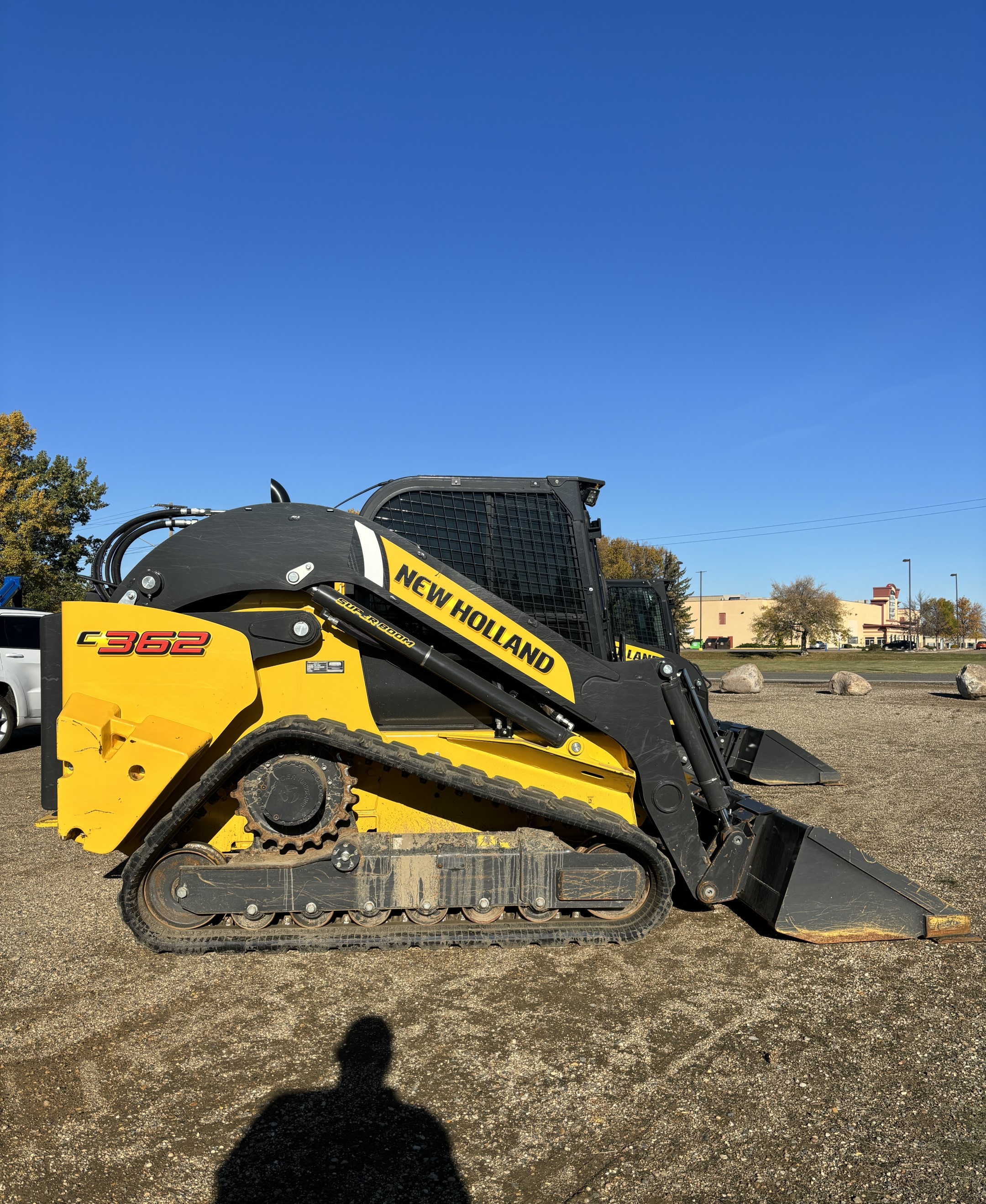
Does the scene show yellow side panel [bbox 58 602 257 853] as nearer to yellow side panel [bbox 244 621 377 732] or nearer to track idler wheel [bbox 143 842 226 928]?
yellow side panel [bbox 244 621 377 732]

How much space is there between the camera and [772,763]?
30.5 feet

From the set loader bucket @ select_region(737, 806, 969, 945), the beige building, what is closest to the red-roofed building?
the beige building

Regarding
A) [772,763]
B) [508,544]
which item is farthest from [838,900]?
[772,763]

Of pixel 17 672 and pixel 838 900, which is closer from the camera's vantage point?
pixel 838 900

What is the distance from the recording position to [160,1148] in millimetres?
2781

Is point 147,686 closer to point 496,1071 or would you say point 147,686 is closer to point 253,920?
point 253,920

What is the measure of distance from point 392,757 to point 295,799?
24.6 inches

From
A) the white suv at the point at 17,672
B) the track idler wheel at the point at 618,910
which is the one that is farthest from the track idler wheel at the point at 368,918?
the white suv at the point at 17,672

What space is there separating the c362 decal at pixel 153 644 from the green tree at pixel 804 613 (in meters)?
63.8

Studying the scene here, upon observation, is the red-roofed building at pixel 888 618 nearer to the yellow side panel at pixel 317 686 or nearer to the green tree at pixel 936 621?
the green tree at pixel 936 621

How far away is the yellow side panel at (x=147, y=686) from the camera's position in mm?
4258

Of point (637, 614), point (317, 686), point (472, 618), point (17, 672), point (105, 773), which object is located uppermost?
point (637, 614)

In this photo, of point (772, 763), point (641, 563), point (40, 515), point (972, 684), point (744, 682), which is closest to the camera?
point (772, 763)

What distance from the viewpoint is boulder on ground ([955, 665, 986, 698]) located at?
63.1 feet
